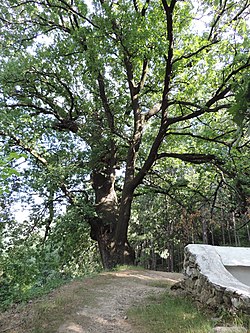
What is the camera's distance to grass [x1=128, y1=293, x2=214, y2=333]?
10.2 ft

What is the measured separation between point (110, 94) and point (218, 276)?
22.2ft

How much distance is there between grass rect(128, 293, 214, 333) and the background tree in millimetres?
3703

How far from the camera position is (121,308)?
4352mm

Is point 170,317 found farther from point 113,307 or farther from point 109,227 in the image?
point 109,227

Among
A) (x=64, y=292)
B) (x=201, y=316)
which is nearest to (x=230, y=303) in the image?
(x=201, y=316)

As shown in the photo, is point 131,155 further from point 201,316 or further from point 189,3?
point 201,316

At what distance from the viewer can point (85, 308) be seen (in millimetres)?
4289

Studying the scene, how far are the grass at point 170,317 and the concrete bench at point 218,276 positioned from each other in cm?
24

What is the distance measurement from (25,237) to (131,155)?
12.9 feet

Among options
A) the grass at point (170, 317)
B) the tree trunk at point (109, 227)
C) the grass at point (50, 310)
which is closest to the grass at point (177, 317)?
the grass at point (170, 317)

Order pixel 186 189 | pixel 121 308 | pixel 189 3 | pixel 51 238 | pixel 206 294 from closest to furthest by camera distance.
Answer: pixel 206 294, pixel 121 308, pixel 189 3, pixel 51 238, pixel 186 189

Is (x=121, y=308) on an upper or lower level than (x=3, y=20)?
lower

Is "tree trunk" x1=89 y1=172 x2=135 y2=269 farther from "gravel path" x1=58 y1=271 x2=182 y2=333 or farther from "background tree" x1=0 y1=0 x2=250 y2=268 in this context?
"gravel path" x1=58 y1=271 x2=182 y2=333

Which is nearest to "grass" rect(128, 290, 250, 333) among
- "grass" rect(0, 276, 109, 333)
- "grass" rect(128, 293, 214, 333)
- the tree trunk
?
"grass" rect(128, 293, 214, 333)
